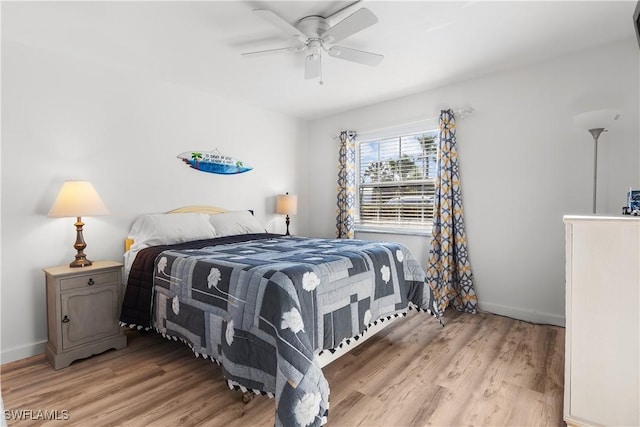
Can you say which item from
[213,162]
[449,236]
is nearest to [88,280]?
[213,162]

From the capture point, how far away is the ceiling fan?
189cm

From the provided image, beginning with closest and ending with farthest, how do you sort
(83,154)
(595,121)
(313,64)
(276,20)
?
(276,20) < (595,121) < (313,64) < (83,154)

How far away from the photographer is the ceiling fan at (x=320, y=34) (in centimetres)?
189

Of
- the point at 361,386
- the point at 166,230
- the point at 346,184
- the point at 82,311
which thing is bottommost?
the point at 361,386

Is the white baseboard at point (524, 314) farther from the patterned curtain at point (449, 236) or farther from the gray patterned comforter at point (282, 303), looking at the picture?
the gray patterned comforter at point (282, 303)

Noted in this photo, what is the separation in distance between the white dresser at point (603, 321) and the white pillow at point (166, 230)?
2.85 metres

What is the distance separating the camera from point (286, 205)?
4219 millimetres

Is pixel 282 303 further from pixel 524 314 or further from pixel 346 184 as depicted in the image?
pixel 346 184

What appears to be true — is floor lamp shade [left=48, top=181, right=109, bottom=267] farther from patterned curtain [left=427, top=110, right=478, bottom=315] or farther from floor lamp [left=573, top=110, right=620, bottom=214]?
floor lamp [left=573, top=110, right=620, bottom=214]

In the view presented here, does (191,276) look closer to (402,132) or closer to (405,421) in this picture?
(405,421)

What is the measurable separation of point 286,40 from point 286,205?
7.01 ft

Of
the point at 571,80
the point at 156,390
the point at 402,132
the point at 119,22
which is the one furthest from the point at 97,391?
the point at 571,80

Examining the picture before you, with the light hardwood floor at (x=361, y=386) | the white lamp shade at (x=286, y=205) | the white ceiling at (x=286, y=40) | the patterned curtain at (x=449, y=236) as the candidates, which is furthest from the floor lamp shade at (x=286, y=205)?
the light hardwood floor at (x=361, y=386)

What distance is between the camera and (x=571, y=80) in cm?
275
